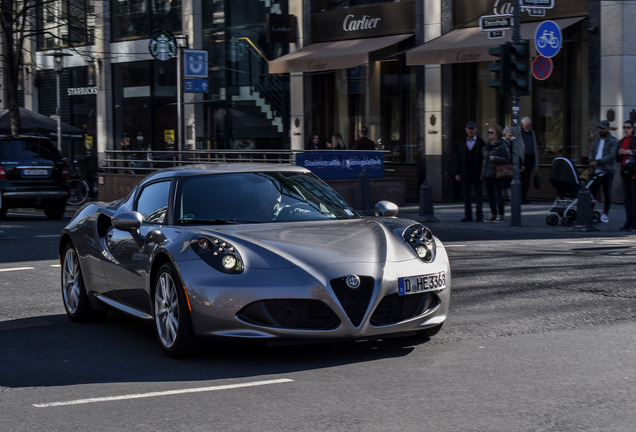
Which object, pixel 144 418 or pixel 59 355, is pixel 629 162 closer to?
pixel 59 355

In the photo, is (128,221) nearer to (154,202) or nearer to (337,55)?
→ (154,202)

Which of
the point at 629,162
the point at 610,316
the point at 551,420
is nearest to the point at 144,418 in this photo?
the point at 551,420

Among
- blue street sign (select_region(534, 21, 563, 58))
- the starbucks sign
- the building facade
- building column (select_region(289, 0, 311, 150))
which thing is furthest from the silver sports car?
building column (select_region(289, 0, 311, 150))

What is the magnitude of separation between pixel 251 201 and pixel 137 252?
914 millimetres

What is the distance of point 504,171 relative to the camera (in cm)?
1900

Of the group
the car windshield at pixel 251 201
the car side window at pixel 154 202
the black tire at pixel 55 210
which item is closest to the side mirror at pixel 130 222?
the car side window at pixel 154 202

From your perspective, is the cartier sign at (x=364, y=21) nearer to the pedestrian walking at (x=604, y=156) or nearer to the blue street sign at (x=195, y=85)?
the blue street sign at (x=195, y=85)

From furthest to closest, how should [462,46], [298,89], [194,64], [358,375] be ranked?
[298,89]
[194,64]
[462,46]
[358,375]

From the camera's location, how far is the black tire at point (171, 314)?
6.86 metres

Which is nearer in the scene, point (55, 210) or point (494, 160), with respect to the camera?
point (494, 160)

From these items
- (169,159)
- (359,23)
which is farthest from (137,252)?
(359,23)

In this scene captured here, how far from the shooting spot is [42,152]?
23.4 m

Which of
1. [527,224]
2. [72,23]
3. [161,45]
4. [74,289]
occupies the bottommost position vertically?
[527,224]

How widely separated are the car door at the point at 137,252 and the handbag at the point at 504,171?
11573 mm
